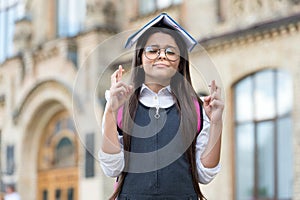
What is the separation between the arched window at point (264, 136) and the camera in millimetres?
14289

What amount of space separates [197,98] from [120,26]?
50.2 ft

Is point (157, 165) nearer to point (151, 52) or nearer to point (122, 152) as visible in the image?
point (122, 152)

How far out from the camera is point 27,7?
2211 cm

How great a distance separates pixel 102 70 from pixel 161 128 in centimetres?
503

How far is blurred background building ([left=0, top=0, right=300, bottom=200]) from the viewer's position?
14414 mm

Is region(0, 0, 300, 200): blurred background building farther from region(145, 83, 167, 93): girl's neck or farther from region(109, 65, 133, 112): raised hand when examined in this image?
region(109, 65, 133, 112): raised hand

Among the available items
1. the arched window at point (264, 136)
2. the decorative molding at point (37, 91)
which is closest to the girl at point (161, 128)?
the arched window at point (264, 136)

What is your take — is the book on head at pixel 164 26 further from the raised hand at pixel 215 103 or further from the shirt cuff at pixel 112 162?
the shirt cuff at pixel 112 162

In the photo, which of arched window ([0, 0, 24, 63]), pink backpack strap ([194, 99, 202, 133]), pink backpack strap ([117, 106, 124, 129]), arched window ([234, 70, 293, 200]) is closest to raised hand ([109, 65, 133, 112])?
pink backpack strap ([117, 106, 124, 129])

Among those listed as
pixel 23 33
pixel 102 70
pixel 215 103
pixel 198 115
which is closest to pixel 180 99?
pixel 198 115

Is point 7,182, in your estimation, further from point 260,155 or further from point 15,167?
point 260,155

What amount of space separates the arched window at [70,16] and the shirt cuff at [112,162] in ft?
53.1

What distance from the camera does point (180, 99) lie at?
4066mm

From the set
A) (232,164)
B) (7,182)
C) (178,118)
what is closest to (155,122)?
(178,118)
